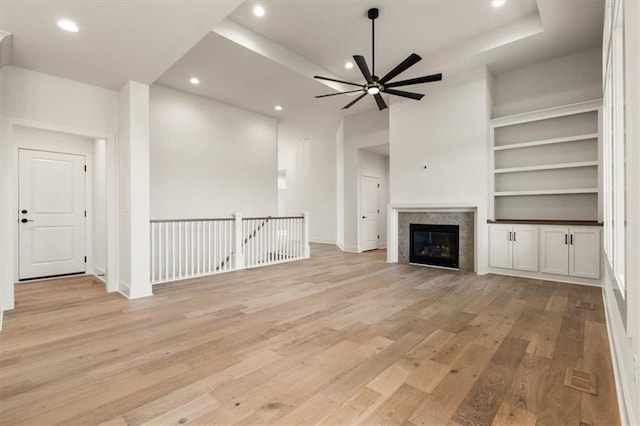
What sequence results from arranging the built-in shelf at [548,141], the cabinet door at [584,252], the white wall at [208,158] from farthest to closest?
the white wall at [208,158] → the built-in shelf at [548,141] → the cabinet door at [584,252]

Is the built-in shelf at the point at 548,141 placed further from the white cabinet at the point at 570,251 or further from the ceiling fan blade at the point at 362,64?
the ceiling fan blade at the point at 362,64

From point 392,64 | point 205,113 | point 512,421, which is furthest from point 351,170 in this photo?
point 512,421

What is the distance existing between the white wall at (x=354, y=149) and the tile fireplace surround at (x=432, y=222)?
73.2 inches

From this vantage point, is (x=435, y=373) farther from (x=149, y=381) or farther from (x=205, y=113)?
(x=205, y=113)

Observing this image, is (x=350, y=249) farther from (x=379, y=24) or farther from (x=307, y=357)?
(x=307, y=357)

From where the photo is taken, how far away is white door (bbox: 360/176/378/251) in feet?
26.7

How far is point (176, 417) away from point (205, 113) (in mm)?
6002

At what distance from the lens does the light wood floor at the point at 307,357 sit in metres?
1.64

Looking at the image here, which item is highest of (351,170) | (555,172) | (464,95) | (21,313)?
(464,95)

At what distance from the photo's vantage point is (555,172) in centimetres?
485

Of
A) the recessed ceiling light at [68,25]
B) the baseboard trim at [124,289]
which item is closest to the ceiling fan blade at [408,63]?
the recessed ceiling light at [68,25]

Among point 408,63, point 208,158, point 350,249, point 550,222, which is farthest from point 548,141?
point 208,158

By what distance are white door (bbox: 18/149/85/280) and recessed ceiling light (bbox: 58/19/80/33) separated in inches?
121

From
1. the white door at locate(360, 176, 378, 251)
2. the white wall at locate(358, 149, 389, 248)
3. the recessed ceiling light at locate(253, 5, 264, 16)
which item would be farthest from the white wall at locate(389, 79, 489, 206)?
the recessed ceiling light at locate(253, 5, 264, 16)
